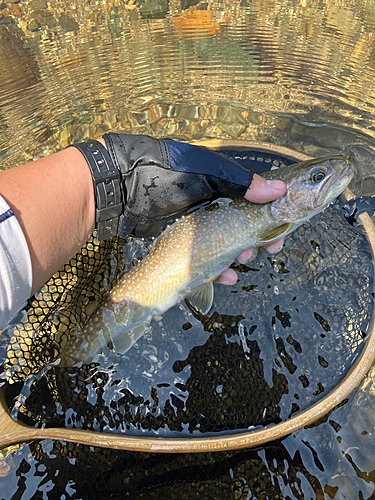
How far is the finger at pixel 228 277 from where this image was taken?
7.68 feet

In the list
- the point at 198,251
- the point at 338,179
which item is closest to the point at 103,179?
the point at 198,251

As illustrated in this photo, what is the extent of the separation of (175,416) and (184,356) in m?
0.36

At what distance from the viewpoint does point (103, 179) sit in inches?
73.7

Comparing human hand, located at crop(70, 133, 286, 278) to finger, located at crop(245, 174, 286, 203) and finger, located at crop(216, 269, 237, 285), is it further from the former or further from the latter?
finger, located at crop(216, 269, 237, 285)

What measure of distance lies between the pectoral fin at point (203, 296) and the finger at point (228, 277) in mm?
131

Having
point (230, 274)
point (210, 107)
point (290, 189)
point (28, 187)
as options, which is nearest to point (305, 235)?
point (290, 189)

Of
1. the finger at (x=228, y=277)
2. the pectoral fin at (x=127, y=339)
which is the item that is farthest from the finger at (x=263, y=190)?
the pectoral fin at (x=127, y=339)

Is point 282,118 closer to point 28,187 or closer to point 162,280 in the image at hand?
point 162,280

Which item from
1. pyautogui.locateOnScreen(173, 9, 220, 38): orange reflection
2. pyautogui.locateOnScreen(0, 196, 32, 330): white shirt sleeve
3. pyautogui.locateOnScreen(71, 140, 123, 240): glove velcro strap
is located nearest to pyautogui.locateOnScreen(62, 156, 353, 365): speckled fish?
pyautogui.locateOnScreen(71, 140, 123, 240): glove velcro strap

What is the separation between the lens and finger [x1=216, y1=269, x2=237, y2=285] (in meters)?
2.34

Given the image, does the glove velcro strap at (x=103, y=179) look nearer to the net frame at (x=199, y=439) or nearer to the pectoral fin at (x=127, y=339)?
the pectoral fin at (x=127, y=339)

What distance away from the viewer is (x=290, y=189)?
2.16 m

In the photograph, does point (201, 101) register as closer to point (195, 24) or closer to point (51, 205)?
point (195, 24)

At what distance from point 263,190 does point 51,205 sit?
4.12 ft
